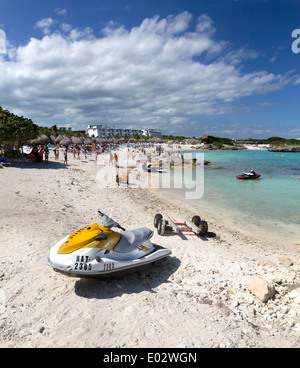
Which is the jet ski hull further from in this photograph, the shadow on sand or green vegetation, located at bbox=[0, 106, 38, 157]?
green vegetation, located at bbox=[0, 106, 38, 157]

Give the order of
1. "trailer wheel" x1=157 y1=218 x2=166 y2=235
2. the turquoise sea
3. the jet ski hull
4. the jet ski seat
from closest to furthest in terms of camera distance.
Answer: the jet ski hull
the jet ski seat
"trailer wheel" x1=157 y1=218 x2=166 y2=235
the turquoise sea

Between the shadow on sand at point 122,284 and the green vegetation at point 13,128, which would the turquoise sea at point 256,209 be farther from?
the green vegetation at point 13,128

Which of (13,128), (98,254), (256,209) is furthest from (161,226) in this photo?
(13,128)

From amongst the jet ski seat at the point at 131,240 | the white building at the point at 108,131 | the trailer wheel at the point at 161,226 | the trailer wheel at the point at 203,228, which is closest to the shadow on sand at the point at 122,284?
the jet ski seat at the point at 131,240

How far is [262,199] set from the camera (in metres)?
16.9

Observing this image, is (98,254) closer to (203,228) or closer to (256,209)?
(203,228)

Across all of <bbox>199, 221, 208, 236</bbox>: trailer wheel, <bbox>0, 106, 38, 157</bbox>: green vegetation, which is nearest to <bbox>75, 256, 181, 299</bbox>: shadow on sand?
<bbox>199, 221, 208, 236</bbox>: trailer wheel

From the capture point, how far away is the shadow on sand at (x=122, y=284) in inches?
179

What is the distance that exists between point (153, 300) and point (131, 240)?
4.68ft

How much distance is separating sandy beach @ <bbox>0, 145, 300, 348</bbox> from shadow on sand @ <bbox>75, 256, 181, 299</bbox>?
0.07ft

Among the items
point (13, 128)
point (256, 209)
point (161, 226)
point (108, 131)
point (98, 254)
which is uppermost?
point (108, 131)

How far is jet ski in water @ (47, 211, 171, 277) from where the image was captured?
168 inches

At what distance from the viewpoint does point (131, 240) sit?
5.27 m
